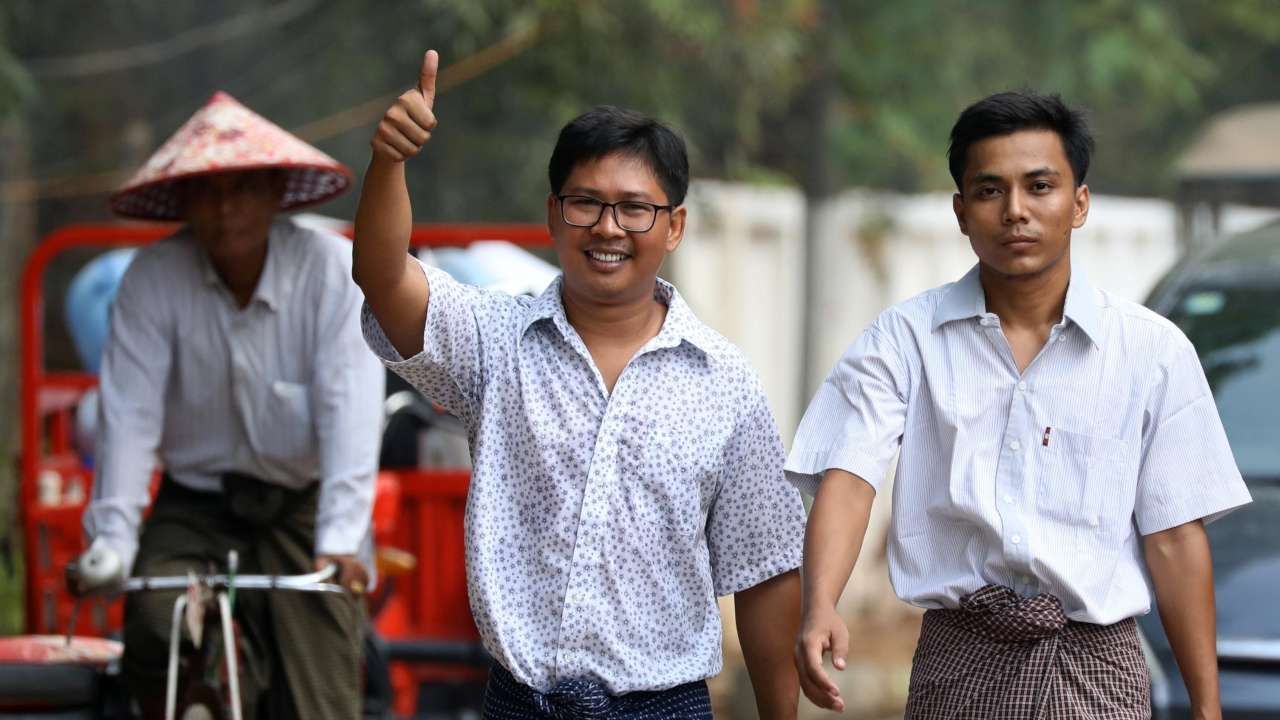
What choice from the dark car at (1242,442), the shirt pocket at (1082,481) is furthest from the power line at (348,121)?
the shirt pocket at (1082,481)

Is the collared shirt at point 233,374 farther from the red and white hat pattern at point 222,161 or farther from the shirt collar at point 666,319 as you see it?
the shirt collar at point 666,319

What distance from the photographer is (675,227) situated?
2994 mm

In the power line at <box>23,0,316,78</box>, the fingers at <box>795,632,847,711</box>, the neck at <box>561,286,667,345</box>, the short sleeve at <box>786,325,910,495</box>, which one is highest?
the power line at <box>23,0,316,78</box>

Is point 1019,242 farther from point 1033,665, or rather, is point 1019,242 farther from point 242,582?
point 242,582

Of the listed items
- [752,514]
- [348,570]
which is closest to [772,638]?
[752,514]

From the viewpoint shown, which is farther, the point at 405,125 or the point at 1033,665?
the point at 1033,665

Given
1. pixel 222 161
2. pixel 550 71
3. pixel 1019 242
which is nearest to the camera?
pixel 1019 242

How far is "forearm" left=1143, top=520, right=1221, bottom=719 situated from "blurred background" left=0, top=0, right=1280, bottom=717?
505cm

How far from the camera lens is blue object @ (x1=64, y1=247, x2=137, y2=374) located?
5855 millimetres

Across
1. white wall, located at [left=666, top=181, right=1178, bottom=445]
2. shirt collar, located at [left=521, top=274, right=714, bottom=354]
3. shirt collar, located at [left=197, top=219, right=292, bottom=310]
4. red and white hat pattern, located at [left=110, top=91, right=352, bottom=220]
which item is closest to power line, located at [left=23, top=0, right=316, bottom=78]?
white wall, located at [left=666, top=181, right=1178, bottom=445]

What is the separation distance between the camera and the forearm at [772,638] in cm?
303

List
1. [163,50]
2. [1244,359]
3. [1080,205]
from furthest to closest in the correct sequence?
[163,50], [1244,359], [1080,205]

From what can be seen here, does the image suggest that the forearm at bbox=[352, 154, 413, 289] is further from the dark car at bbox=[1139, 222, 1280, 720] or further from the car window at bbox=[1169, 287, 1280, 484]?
the car window at bbox=[1169, 287, 1280, 484]

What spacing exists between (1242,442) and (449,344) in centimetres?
275
